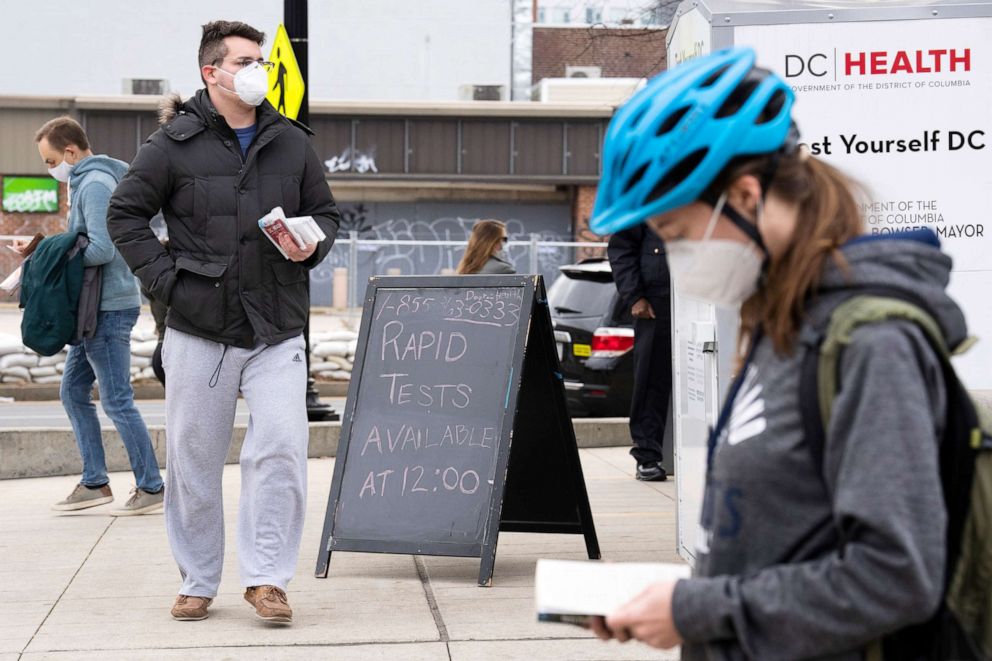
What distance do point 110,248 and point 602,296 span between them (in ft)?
20.2

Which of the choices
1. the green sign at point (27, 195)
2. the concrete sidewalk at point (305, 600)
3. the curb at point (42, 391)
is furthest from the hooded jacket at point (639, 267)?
the green sign at point (27, 195)

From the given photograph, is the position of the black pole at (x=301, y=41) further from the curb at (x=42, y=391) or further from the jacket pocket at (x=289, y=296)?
the curb at (x=42, y=391)

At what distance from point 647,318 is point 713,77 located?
6982 mm

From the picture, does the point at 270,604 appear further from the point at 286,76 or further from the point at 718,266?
the point at 286,76

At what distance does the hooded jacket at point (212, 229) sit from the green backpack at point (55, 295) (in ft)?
7.90

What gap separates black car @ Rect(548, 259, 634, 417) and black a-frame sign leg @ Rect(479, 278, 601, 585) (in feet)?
20.6

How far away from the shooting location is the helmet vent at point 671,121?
1875mm

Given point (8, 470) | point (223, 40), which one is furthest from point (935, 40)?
point (8, 470)

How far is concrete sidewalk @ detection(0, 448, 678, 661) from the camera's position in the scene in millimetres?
4984

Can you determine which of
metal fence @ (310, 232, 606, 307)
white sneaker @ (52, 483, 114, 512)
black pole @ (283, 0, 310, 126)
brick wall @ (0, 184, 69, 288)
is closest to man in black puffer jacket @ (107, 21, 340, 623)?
white sneaker @ (52, 483, 114, 512)

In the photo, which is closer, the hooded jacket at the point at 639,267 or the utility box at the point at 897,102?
the utility box at the point at 897,102

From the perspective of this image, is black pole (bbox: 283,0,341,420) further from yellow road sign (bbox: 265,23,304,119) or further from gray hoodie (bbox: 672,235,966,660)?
gray hoodie (bbox: 672,235,966,660)

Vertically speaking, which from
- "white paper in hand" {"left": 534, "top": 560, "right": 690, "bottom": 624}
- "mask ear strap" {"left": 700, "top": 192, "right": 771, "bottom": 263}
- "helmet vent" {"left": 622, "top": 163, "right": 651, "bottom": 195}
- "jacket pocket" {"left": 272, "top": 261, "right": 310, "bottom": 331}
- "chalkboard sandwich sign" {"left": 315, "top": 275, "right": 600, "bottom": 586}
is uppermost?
"helmet vent" {"left": 622, "top": 163, "right": 651, "bottom": 195}

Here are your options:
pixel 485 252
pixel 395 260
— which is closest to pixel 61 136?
pixel 485 252
